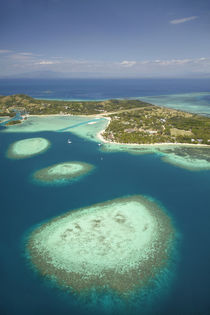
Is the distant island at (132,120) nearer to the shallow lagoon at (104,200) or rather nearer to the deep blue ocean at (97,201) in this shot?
the shallow lagoon at (104,200)

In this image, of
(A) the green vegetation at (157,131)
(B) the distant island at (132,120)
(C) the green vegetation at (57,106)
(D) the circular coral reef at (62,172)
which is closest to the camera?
(D) the circular coral reef at (62,172)

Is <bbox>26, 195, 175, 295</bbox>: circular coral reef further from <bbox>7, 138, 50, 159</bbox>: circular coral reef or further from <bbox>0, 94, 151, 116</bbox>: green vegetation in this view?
<bbox>0, 94, 151, 116</bbox>: green vegetation

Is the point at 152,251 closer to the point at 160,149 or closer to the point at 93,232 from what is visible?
the point at 93,232

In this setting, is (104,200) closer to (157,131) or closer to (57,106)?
(157,131)

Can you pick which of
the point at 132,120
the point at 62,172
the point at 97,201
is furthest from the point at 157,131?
the point at 97,201

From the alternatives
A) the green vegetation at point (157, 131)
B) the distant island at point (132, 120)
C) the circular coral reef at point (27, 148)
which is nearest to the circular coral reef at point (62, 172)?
the circular coral reef at point (27, 148)

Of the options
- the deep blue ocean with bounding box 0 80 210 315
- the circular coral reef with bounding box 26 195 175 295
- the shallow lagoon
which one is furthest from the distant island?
the circular coral reef with bounding box 26 195 175 295

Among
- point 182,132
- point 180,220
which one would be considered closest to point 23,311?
point 180,220
